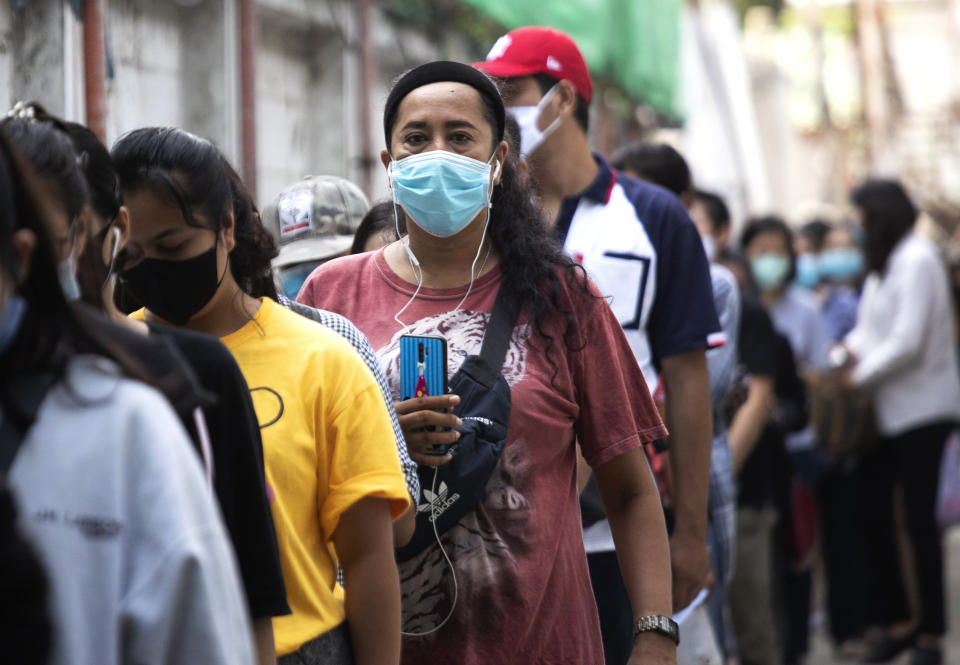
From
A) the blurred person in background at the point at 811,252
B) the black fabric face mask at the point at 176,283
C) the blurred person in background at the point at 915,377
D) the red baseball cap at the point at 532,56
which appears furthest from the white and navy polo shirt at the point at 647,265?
the blurred person in background at the point at 811,252

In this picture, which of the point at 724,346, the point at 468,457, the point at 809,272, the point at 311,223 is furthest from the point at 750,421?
the point at 809,272

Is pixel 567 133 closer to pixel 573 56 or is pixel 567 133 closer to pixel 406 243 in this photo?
pixel 573 56

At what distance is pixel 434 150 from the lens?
2814mm

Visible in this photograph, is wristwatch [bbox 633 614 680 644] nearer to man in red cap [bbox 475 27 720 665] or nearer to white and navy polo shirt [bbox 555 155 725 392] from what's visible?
man in red cap [bbox 475 27 720 665]

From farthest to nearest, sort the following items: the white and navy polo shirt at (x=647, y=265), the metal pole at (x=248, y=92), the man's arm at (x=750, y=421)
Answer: the man's arm at (x=750, y=421), the metal pole at (x=248, y=92), the white and navy polo shirt at (x=647, y=265)

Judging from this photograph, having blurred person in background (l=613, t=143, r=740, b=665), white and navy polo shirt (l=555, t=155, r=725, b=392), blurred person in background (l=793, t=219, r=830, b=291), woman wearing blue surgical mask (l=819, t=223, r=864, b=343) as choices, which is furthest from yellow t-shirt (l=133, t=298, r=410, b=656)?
blurred person in background (l=793, t=219, r=830, b=291)

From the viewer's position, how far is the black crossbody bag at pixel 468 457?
2559mm

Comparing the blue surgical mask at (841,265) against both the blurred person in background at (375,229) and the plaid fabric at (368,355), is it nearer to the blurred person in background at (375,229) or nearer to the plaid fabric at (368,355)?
the blurred person in background at (375,229)

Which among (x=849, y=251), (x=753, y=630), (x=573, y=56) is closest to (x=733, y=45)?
(x=849, y=251)

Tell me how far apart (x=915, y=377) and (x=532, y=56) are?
13.4 feet

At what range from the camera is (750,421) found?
5992 millimetres

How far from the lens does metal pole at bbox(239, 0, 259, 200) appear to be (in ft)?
16.8

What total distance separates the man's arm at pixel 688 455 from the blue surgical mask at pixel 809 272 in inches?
263

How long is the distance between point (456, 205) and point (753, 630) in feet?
12.4
